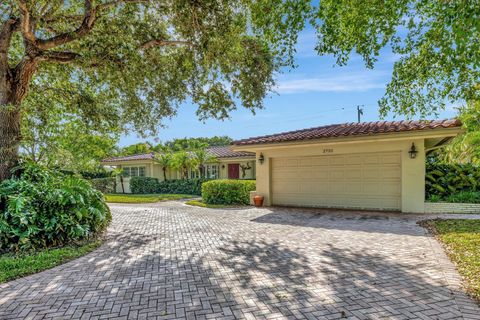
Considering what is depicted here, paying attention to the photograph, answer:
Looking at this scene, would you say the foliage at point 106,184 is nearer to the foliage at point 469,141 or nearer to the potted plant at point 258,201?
the potted plant at point 258,201

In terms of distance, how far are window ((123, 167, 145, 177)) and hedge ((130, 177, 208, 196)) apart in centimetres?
217

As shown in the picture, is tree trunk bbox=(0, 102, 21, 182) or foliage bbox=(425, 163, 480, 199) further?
foliage bbox=(425, 163, 480, 199)

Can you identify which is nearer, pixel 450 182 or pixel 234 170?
pixel 450 182

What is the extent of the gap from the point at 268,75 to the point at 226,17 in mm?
2814

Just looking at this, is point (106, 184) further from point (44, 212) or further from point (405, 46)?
point (405, 46)

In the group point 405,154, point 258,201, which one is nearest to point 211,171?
point 258,201

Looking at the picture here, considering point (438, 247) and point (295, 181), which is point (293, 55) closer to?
point (438, 247)

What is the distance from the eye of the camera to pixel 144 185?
Answer: 921 inches

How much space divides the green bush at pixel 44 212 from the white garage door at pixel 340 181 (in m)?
7.92

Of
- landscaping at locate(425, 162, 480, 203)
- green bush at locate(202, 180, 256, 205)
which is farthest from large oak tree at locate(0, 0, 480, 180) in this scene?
landscaping at locate(425, 162, 480, 203)

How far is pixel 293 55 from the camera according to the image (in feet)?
21.9

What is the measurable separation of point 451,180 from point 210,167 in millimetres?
16859

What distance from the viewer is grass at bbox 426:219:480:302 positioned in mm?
4235

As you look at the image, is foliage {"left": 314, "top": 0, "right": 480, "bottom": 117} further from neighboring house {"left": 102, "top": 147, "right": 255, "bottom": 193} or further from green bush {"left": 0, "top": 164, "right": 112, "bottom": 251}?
neighboring house {"left": 102, "top": 147, "right": 255, "bottom": 193}
